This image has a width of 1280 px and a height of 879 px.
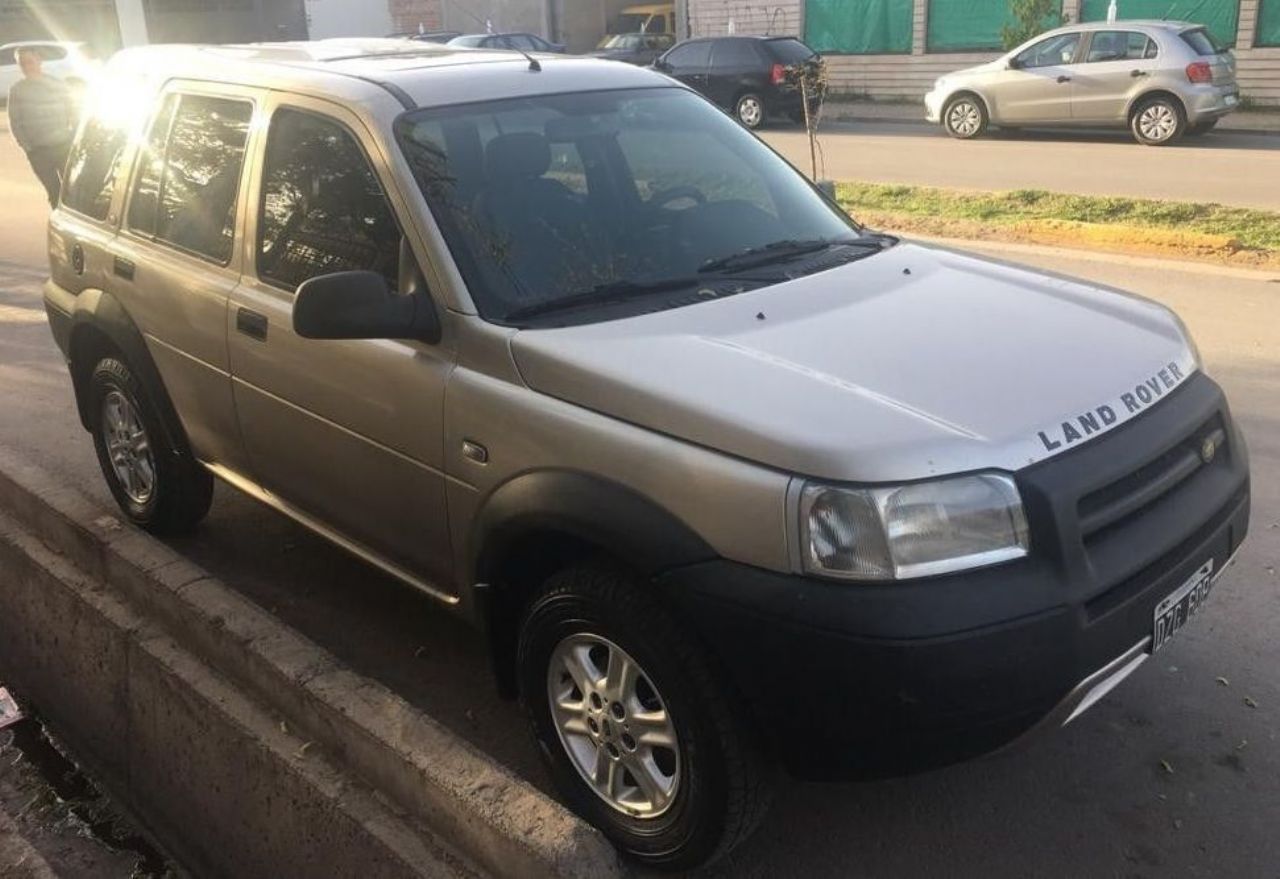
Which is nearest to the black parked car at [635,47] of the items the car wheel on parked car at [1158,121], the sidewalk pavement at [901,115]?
the sidewalk pavement at [901,115]

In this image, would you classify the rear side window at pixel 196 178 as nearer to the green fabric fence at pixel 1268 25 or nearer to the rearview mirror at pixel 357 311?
the rearview mirror at pixel 357 311

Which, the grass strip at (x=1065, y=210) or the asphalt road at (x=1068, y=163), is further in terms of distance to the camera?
the asphalt road at (x=1068, y=163)

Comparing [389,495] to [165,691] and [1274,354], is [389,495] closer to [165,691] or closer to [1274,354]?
[165,691]

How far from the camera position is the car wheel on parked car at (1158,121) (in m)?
15.8

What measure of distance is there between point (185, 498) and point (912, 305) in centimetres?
292

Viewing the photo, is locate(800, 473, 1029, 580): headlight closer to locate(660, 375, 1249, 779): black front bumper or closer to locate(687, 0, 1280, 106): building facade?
locate(660, 375, 1249, 779): black front bumper

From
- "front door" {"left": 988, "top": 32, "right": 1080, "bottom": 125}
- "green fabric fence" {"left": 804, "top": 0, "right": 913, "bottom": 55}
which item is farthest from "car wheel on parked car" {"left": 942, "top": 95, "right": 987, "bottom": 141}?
"green fabric fence" {"left": 804, "top": 0, "right": 913, "bottom": 55}

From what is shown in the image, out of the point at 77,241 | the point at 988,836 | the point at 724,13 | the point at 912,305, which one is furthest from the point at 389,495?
the point at 724,13

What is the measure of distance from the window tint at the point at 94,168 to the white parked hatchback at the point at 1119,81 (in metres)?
14.3

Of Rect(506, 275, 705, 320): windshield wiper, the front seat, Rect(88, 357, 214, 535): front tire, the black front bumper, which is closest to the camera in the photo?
the black front bumper

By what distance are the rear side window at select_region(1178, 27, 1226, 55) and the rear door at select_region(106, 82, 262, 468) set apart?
14.8 meters

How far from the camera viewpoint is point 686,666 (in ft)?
8.68

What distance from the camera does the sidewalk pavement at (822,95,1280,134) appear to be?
17.8 meters

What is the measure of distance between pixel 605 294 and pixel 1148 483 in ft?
4.75
